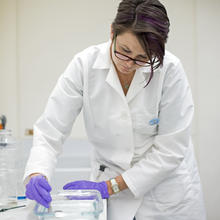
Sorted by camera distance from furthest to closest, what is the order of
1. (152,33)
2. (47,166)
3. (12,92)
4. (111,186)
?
(12,92) → (111,186) → (47,166) → (152,33)

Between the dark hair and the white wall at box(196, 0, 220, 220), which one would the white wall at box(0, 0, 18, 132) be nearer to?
the white wall at box(196, 0, 220, 220)

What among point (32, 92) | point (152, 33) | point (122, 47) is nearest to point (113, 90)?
point (122, 47)

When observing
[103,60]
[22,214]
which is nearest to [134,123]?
[103,60]

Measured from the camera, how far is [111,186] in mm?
1300

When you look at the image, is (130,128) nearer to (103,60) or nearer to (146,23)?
(103,60)

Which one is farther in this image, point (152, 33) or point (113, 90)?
point (113, 90)

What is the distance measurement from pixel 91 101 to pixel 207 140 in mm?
1737

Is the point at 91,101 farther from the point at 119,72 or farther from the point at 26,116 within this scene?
the point at 26,116

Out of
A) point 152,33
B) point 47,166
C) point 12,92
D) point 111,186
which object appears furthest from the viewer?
point 12,92

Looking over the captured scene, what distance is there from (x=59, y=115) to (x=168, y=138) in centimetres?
48

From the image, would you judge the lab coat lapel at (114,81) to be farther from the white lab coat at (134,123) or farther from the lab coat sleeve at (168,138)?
the lab coat sleeve at (168,138)

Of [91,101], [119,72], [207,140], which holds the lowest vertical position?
[207,140]

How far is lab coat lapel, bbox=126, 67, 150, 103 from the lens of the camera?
4.42 feet

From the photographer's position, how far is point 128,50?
112 centimetres
